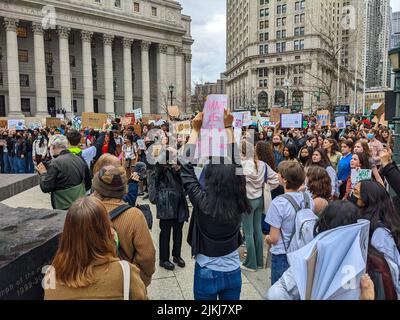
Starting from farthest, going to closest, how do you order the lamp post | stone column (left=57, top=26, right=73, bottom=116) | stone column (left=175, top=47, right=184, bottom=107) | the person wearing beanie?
stone column (left=175, top=47, right=184, bottom=107) → stone column (left=57, top=26, right=73, bottom=116) → the lamp post → the person wearing beanie

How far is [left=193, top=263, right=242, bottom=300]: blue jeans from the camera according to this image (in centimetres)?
316

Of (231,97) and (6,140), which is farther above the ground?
(231,97)

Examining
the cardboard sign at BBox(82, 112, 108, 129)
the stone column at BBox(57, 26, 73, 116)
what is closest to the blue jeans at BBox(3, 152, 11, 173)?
the cardboard sign at BBox(82, 112, 108, 129)

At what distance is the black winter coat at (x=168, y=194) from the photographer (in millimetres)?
5215

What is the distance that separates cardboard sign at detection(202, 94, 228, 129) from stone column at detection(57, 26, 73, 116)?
1859 inches

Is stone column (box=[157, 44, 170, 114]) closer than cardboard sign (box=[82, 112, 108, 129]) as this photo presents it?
No

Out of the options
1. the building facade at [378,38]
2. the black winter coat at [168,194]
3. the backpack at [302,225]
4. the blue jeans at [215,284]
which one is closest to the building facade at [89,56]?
the building facade at [378,38]

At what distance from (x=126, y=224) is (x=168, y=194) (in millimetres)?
2454

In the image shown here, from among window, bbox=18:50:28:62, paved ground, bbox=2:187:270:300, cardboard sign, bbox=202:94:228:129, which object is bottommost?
paved ground, bbox=2:187:270:300

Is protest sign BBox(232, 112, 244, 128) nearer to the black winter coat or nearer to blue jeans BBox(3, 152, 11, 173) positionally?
the black winter coat
